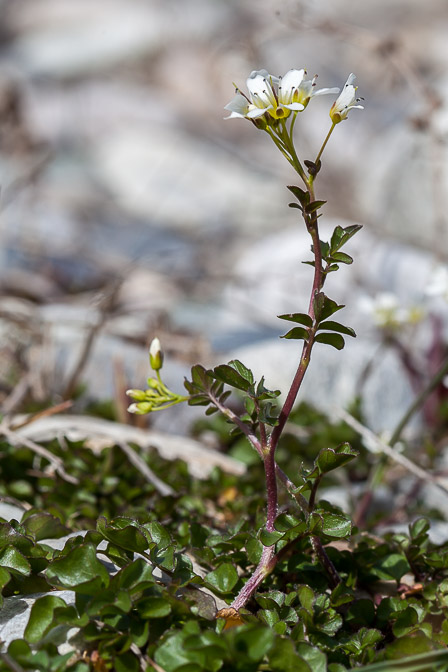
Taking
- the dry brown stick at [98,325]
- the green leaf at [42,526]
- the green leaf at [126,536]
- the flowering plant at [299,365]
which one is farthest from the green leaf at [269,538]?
the dry brown stick at [98,325]

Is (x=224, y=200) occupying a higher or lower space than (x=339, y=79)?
lower

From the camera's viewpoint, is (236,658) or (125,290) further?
(125,290)

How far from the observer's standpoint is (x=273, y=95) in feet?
4.42

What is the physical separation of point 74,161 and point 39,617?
10.1 meters

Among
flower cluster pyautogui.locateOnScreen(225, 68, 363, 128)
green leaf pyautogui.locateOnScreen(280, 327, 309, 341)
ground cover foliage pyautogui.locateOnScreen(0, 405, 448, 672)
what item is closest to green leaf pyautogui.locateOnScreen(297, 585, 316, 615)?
ground cover foliage pyautogui.locateOnScreen(0, 405, 448, 672)

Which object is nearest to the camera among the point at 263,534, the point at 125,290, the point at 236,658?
the point at 236,658

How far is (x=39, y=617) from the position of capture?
1.29 metres

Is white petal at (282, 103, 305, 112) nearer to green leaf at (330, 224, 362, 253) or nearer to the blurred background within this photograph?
green leaf at (330, 224, 362, 253)

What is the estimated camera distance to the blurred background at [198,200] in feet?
11.8

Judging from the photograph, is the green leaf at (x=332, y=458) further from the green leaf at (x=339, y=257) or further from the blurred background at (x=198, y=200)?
the blurred background at (x=198, y=200)

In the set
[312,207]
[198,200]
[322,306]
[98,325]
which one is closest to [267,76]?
[312,207]

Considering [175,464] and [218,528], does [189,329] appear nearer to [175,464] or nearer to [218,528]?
[175,464]

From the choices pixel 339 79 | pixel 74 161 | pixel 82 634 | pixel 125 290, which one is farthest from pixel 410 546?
pixel 339 79

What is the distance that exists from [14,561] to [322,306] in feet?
2.49
